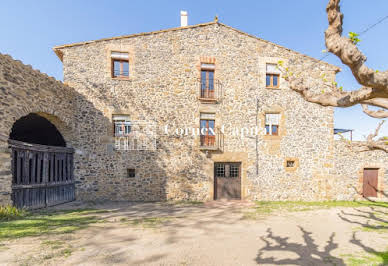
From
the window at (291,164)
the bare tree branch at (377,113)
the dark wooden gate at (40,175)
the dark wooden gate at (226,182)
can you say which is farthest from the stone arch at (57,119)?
the window at (291,164)

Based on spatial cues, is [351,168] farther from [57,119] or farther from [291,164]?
[57,119]

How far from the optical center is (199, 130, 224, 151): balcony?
30.0 ft

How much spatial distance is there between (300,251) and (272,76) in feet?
27.4


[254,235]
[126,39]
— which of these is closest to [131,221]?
[254,235]

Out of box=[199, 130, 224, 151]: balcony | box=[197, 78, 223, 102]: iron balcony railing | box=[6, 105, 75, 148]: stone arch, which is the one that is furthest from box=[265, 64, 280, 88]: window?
box=[6, 105, 75, 148]: stone arch

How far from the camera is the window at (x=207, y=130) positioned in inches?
366

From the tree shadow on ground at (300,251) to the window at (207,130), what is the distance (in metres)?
5.14

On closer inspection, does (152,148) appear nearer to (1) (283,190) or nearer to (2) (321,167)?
(1) (283,190)

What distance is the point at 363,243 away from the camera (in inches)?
169

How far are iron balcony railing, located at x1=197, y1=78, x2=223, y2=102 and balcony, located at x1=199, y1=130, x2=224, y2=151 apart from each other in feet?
5.92

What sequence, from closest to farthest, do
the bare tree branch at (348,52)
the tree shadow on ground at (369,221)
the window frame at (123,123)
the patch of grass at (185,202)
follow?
the bare tree branch at (348,52) → the tree shadow on ground at (369,221) → the patch of grass at (185,202) → the window frame at (123,123)

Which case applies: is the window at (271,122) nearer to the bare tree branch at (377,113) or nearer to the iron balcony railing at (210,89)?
the iron balcony railing at (210,89)

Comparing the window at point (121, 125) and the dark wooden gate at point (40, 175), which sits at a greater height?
the window at point (121, 125)

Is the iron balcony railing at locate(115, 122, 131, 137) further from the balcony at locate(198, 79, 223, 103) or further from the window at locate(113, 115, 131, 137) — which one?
the balcony at locate(198, 79, 223, 103)
